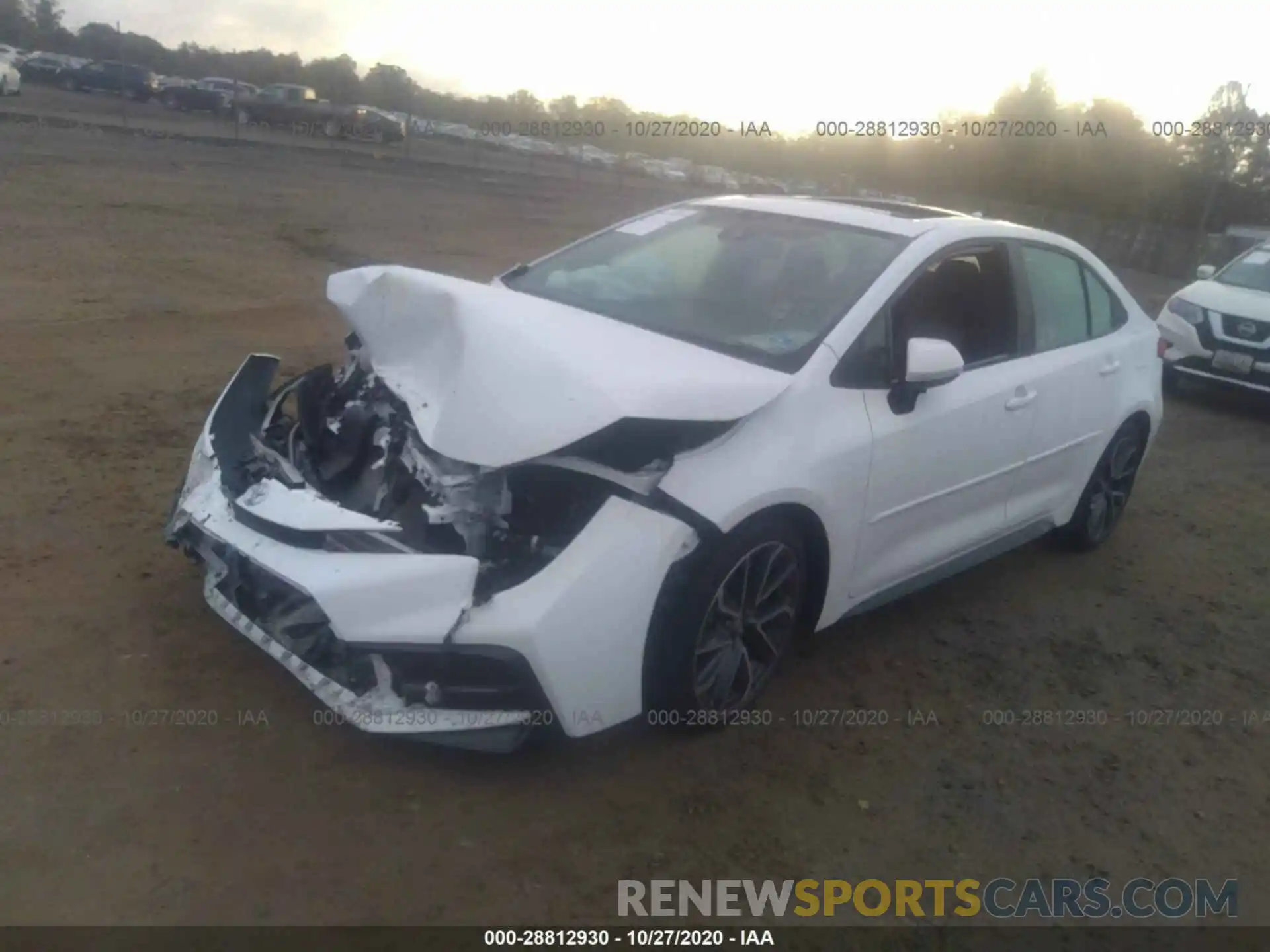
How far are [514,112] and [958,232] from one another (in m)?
50.7

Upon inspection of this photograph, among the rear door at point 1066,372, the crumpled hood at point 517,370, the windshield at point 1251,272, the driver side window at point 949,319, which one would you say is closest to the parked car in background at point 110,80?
the windshield at point 1251,272

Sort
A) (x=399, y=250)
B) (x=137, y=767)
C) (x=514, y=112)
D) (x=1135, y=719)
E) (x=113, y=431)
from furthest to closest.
→ (x=514, y=112) → (x=399, y=250) → (x=113, y=431) → (x=1135, y=719) → (x=137, y=767)

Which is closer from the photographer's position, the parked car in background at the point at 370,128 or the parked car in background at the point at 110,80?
the parked car in background at the point at 370,128

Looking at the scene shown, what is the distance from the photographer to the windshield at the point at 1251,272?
33.6ft

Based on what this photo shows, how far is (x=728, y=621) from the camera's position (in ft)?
11.6

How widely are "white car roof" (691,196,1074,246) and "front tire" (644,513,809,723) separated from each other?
1.51m

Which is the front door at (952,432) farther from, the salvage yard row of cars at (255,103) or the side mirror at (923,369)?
the salvage yard row of cars at (255,103)

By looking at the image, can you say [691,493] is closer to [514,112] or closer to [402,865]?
[402,865]

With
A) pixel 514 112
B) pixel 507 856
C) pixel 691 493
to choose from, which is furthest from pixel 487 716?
pixel 514 112

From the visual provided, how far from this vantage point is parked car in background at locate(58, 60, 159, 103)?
3472cm

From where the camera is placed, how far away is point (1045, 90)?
39.6 m

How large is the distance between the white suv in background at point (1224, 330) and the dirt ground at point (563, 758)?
3.42 meters

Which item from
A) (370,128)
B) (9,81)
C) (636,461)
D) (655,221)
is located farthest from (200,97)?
(636,461)

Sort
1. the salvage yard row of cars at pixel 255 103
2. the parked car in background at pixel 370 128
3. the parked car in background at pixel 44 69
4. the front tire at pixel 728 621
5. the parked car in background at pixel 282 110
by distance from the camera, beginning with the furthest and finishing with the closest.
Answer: the parked car in background at pixel 44 69 < the parked car in background at pixel 370 128 < the salvage yard row of cars at pixel 255 103 < the parked car in background at pixel 282 110 < the front tire at pixel 728 621
